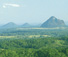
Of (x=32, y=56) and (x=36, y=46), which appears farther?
(x=36, y=46)

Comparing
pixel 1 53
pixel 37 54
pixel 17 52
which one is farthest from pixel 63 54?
pixel 1 53

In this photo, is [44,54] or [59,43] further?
[59,43]

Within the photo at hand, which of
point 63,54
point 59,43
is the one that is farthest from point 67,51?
point 59,43

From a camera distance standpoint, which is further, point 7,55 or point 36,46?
point 36,46

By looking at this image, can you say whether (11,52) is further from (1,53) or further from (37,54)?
(37,54)

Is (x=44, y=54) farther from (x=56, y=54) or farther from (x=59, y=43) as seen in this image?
(x=59, y=43)

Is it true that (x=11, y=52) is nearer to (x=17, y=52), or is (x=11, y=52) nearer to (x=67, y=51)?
(x=17, y=52)

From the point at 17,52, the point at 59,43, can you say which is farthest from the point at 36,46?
the point at 17,52
